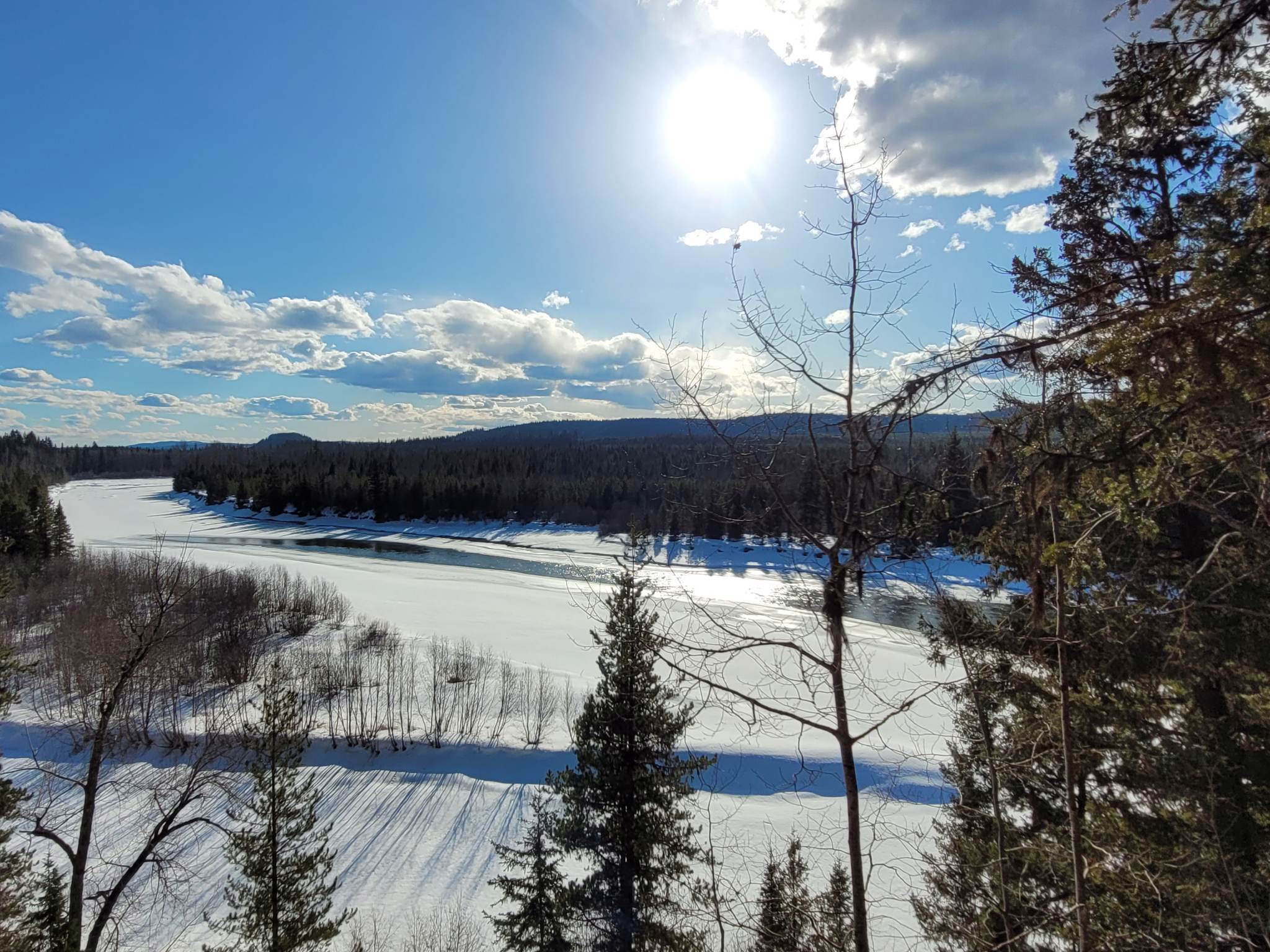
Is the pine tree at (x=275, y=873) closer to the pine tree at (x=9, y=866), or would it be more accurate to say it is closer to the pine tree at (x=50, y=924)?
the pine tree at (x=50, y=924)

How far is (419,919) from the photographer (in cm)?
1330

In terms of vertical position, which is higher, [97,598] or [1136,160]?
[1136,160]

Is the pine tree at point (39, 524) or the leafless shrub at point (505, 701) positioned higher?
A: the pine tree at point (39, 524)

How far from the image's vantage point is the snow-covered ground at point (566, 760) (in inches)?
300

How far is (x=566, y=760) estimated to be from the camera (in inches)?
759

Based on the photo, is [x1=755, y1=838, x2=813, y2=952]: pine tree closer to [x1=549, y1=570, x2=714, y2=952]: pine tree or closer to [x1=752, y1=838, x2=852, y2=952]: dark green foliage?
[x1=752, y1=838, x2=852, y2=952]: dark green foliage

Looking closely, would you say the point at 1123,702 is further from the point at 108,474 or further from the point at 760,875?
the point at 108,474

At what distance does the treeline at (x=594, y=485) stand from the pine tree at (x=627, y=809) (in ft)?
8.84

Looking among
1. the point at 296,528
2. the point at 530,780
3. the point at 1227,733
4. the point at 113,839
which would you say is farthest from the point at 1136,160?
the point at 296,528

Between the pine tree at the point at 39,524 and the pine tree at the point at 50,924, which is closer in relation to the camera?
the pine tree at the point at 50,924

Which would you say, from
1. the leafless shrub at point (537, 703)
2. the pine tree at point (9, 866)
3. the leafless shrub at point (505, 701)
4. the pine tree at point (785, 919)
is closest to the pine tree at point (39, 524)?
the leafless shrub at point (505, 701)

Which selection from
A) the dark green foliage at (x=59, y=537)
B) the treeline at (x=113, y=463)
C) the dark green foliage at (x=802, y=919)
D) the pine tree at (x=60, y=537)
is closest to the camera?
the dark green foliage at (x=802, y=919)

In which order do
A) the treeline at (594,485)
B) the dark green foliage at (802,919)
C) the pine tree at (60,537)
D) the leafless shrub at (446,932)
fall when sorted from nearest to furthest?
the treeline at (594,485), the dark green foliage at (802,919), the leafless shrub at (446,932), the pine tree at (60,537)

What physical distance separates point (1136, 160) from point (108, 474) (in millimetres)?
207008
